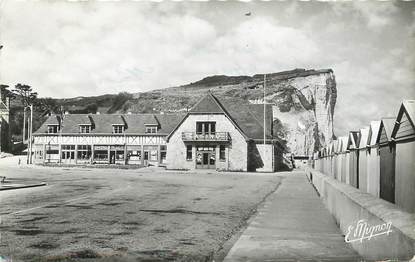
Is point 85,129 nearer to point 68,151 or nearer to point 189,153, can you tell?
point 68,151

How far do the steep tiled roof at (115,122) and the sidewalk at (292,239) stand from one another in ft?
164

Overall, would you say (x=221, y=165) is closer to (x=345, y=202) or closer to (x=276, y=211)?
(x=276, y=211)

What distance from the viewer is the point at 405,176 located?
6.66m

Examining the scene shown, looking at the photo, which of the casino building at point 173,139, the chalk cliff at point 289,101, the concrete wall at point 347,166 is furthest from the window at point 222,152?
the concrete wall at point 347,166

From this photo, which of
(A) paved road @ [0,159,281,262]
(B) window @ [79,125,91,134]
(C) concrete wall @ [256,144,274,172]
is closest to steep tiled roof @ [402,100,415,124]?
(A) paved road @ [0,159,281,262]

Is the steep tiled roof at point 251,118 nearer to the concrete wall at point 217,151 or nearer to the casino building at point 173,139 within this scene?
the casino building at point 173,139

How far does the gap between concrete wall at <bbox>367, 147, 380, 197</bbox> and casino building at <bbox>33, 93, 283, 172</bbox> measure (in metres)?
40.9

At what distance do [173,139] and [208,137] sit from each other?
451 cm

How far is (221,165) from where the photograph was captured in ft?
169

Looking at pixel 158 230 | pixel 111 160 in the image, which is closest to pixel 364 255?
pixel 158 230

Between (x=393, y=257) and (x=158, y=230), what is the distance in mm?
5677

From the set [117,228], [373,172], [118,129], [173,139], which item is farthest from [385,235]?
[118,129]

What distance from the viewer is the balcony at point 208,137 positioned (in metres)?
51.2

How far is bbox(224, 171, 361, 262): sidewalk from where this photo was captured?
696cm
